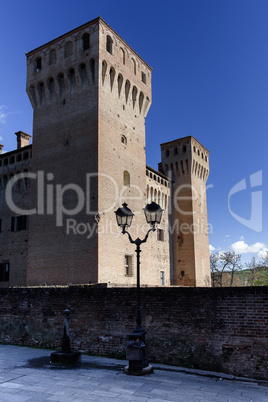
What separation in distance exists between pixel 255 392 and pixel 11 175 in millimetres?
21251

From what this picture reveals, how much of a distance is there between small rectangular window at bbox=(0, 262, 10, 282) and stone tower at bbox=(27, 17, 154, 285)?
176 inches

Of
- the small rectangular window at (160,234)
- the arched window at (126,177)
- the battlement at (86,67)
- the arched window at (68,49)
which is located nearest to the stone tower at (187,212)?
the small rectangular window at (160,234)

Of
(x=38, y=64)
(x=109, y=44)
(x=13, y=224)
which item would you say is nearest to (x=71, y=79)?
(x=109, y=44)

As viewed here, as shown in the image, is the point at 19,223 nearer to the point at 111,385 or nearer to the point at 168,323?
the point at 168,323

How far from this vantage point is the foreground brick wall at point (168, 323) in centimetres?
716

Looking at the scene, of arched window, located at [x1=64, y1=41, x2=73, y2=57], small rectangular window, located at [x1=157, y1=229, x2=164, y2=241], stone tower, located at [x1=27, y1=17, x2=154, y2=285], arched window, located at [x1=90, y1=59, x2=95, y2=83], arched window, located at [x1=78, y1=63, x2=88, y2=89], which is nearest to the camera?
stone tower, located at [x1=27, y1=17, x2=154, y2=285]

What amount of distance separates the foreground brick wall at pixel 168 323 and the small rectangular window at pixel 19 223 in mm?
12591

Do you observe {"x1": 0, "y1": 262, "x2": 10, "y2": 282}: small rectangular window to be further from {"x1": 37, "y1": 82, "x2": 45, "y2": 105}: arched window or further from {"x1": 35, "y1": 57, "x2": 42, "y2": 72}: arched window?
{"x1": 35, "y1": 57, "x2": 42, "y2": 72}: arched window

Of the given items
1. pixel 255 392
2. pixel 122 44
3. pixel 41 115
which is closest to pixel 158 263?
pixel 41 115

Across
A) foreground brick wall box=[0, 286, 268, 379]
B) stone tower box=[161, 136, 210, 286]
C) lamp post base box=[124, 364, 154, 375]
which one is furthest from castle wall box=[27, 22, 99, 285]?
stone tower box=[161, 136, 210, 286]

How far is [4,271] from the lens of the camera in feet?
76.1

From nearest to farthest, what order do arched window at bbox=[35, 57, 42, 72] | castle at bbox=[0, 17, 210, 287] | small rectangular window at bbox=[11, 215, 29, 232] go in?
castle at bbox=[0, 17, 210, 287], arched window at bbox=[35, 57, 42, 72], small rectangular window at bbox=[11, 215, 29, 232]

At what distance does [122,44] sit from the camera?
20844mm

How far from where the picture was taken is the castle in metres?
17.9
